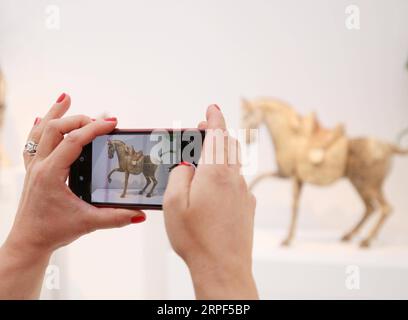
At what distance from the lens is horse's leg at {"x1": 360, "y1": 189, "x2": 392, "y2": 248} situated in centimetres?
154

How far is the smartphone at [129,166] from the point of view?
1.92 feet

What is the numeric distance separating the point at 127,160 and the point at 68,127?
11cm

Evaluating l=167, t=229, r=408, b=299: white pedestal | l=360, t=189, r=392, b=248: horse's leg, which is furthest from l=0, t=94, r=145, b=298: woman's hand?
l=360, t=189, r=392, b=248: horse's leg

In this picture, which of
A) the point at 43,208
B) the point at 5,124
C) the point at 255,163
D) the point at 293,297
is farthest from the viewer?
the point at 5,124

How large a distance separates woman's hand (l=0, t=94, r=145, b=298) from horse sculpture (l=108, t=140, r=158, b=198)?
0.20 ft

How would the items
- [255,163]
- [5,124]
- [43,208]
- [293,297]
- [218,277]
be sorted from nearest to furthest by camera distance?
[218,277] < [43,208] < [293,297] < [255,163] < [5,124]

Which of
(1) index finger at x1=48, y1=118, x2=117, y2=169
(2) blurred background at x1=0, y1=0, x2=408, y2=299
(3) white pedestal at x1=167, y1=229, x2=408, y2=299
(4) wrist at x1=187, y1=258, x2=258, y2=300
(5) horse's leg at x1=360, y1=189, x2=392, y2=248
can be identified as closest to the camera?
(4) wrist at x1=187, y1=258, x2=258, y2=300

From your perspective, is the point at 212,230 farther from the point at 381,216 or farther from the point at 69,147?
the point at 381,216

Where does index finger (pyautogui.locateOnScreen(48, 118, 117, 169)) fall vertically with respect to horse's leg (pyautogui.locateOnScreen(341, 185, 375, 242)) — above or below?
above

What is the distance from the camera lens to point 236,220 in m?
0.43

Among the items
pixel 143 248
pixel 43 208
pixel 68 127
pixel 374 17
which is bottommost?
pixel 143 248

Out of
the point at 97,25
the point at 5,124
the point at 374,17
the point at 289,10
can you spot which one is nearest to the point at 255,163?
the point at 289,10

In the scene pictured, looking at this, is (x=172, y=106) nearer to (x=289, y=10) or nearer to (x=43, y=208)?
(x=289, y=10)

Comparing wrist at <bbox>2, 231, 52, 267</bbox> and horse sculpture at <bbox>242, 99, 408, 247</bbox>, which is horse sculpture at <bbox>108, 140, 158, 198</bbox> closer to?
wrist at <bbox>2, 231, 52, 267</bbox>
